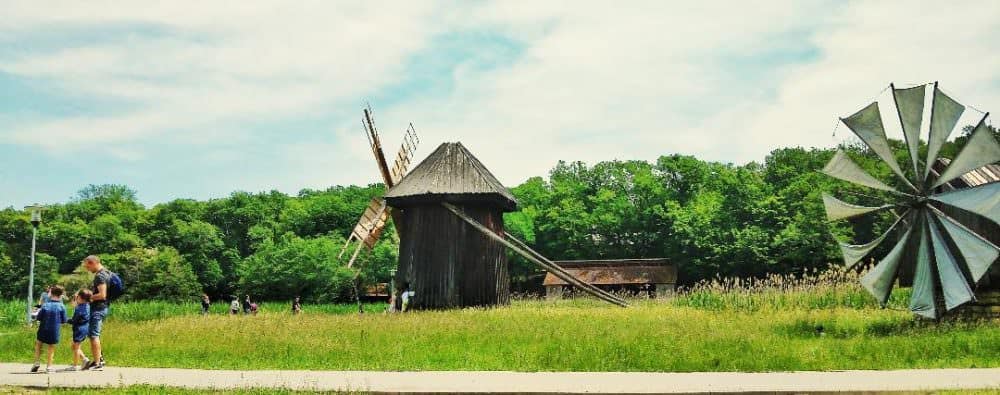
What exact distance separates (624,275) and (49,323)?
127 feet

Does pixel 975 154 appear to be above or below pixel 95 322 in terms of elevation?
above

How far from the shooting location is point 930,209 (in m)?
15.9

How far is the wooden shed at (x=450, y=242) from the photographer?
965 inches

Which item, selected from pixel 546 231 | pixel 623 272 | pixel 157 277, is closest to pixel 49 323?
pixel 623 272

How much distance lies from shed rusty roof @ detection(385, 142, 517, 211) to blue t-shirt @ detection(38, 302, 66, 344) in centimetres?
1334

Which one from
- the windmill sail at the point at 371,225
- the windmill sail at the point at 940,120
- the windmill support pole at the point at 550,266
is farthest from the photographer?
the windmill sail at the point at 371,225

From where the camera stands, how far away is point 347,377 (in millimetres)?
10266

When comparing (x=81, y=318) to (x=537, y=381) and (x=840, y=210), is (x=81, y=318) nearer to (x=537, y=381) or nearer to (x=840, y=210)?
(x=537, y=381)

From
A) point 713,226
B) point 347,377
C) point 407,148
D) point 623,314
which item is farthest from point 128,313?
point 713,226

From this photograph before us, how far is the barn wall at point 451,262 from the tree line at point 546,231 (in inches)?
721

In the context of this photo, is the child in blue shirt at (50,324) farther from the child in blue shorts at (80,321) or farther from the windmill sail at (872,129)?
the windmill sail at (872,129)

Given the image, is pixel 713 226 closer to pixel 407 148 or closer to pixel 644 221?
pixel 644 221

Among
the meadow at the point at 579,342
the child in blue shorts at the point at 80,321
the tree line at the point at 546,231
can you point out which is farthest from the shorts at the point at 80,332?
the tree line at the point at 546,231

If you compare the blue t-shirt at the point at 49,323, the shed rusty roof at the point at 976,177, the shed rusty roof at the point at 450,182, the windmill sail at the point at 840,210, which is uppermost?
the shed rusty roof at the point at 450,182
